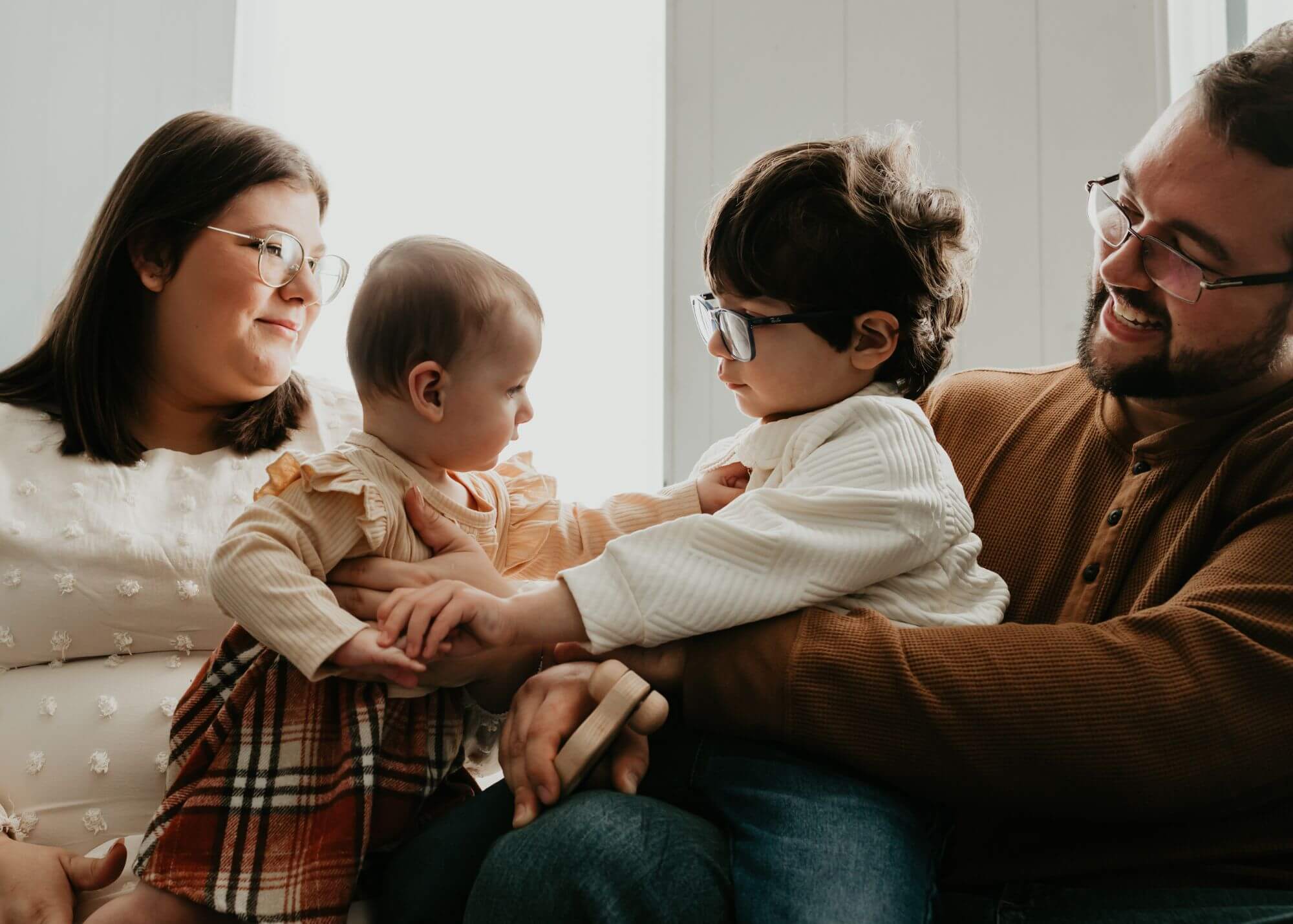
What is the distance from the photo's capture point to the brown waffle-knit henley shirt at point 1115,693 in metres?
1.14

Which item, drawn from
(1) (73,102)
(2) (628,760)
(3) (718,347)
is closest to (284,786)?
(2) (628,760)

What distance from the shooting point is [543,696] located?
126 centimetres

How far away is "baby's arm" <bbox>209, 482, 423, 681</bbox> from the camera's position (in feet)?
3.91

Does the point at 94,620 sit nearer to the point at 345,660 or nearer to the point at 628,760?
the point at 345,660

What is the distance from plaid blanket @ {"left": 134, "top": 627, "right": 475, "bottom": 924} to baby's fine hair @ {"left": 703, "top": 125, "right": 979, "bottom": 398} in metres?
0.67

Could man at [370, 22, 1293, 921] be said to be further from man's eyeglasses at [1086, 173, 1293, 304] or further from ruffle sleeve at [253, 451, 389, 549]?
ruffle sleeve at [253, 451, 389, 549]

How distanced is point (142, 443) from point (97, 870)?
2.18 ft

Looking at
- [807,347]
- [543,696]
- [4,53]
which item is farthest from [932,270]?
[4,53]

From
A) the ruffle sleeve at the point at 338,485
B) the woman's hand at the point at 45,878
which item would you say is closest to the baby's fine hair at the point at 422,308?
the ruffle sleeve at the point at 338,485

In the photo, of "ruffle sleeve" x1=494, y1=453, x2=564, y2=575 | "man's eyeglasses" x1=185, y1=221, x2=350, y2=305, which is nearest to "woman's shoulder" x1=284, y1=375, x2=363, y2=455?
"man's eyeglasses" x1=185, y1=221, x2=350, y2=305

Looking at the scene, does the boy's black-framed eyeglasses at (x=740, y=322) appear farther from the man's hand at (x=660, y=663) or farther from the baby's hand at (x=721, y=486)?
the man's hand at (x=660, y=663)

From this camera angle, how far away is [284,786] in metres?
1.25

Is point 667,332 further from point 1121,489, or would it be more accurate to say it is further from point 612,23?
point 1121,489

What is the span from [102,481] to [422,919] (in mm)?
A: 820
